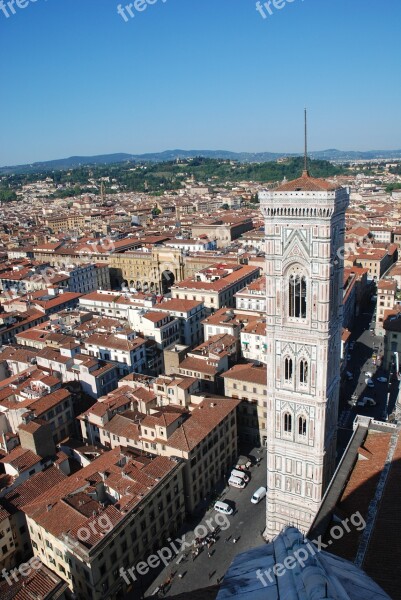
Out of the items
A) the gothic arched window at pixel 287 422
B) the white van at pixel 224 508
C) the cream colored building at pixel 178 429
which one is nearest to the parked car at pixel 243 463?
the cream colored building at pixel 178 429

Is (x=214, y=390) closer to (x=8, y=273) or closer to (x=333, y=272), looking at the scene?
(x=333, y=272)

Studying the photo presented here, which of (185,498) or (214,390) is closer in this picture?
(185,498)

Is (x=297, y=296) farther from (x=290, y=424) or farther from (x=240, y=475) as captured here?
(x=240, y=475)

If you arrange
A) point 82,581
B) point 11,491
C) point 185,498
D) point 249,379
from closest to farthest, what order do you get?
point 82,581 < point 11,491 < point 185,498 < point 249,379

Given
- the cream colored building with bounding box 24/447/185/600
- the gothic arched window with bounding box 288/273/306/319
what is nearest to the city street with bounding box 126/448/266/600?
the cream colored building with bounding box 24/447/185/600

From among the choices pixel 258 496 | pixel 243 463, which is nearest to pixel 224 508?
pixel 258 496

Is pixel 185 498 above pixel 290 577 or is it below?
below

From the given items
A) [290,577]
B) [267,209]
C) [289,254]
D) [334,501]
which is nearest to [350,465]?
[334,501]
